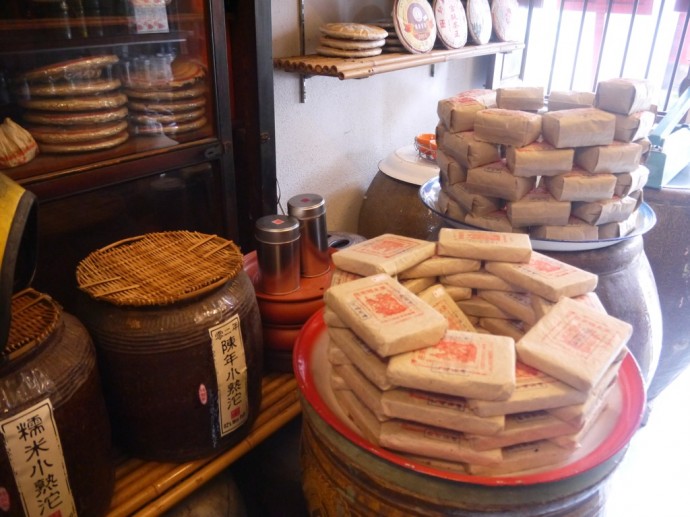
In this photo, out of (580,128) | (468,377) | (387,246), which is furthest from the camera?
(580,128)

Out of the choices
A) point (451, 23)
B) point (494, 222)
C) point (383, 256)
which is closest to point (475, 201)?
point (494, 222)

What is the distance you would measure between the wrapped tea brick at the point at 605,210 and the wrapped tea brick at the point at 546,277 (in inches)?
15.4

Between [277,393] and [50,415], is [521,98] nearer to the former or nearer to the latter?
[277,393]

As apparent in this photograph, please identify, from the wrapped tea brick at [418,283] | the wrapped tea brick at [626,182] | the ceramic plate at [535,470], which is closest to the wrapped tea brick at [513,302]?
the wrapped tea brick at [418,283]

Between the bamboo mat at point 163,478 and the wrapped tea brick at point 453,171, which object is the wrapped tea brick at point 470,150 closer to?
the wrapped tea brick at point 453,171

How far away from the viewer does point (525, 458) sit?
104cm

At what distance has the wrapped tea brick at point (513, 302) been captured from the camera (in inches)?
51.1

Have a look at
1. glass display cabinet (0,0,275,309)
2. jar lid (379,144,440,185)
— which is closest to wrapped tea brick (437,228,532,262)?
glass display cabinet (0,0,275,309)

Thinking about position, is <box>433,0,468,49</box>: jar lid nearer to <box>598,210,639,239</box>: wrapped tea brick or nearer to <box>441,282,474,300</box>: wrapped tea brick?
<box>598,210,639,239</box>: wrapped tea brick

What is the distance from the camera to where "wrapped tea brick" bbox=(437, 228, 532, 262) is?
1325mm

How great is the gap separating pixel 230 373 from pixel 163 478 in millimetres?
325

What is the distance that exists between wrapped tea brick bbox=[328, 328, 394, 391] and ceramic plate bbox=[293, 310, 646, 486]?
12cm

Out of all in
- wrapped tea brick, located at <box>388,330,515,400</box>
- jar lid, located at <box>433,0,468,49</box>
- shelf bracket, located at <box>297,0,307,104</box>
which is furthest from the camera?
jar lid, located at <box>433,0,468,49</box>

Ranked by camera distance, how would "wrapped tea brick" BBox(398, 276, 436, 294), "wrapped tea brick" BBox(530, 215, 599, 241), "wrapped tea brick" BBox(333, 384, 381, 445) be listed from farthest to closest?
"wrapped tea brick" BBox(530, 215, 599, 241) < "wrapped tea brick" BBox(398, 276, 436, 294) < "wrapped tea brick" BBox(333, 384, 381, 445)
